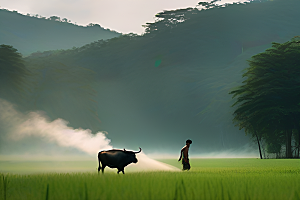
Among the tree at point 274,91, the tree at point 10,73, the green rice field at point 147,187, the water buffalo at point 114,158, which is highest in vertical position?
the tree at point 10,73

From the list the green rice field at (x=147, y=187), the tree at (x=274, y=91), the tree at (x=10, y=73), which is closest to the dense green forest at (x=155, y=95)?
the tree at (x=10, y=73)

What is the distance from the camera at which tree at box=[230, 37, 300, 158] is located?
1836 inches

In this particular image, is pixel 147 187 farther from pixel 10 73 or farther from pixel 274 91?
pixel 10 73

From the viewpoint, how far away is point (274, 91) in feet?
153

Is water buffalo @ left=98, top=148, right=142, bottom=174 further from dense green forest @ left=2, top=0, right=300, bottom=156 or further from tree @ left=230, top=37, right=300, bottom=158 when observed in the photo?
dense green forest @ left=2, top=0, right=300, bottom=156

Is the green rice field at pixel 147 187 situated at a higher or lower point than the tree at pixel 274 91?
lower

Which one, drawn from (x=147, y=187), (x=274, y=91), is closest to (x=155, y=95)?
(x=274, y=91)

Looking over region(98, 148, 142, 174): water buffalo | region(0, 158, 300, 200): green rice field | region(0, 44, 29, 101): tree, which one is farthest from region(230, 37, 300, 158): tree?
region(0, 44, 29, 101): tree

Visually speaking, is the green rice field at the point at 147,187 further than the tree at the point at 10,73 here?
No

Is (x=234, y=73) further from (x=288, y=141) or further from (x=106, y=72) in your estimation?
(x=288, y=141)

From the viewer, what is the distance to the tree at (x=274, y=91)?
46625mm

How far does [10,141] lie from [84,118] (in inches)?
896

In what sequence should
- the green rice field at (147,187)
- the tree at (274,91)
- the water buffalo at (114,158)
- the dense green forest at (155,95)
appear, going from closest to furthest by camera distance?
the green rice field at (147,187) < the water buffalo at (114,158) < the tree at (274,91) < the dense green forest at (155,95)

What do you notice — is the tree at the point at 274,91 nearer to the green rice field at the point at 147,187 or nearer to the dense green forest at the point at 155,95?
the green rice field at the point at 147,187
